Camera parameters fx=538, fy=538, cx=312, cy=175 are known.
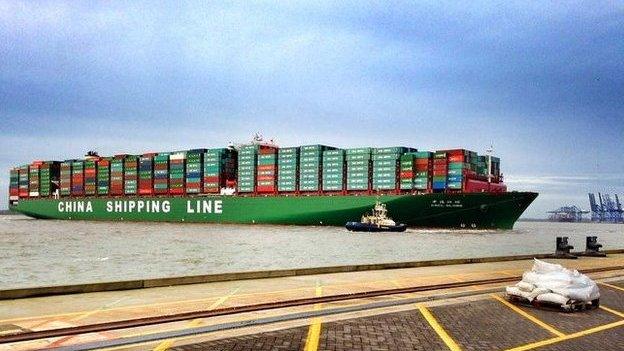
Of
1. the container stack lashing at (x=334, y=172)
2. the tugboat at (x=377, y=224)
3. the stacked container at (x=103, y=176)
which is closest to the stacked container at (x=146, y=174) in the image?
the stacked container at (x=103, y=176)

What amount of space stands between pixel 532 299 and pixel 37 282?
70.3 feet

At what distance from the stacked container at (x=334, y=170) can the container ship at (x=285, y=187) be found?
157 mm

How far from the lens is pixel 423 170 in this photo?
78.2 metres

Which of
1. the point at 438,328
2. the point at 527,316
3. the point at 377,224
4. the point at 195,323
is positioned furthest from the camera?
the point at 377,224

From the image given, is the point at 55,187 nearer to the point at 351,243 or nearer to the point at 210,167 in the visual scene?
the point at 210,167

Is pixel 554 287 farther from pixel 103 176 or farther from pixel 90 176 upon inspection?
pixel 90 176

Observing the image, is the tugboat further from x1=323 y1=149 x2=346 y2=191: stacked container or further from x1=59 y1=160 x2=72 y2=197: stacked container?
x1=59 y1=160 x2=72 y2=197: stacked container

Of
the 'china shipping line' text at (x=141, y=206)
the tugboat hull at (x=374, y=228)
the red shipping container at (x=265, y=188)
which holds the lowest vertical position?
the tugboat hull at (x=374, y=228)

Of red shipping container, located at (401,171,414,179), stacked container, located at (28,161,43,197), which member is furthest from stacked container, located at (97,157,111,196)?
red shipping container, located at (401,171,414,179)

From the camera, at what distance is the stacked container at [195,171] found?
319 ft

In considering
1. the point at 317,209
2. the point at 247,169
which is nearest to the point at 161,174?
the point at 247,169

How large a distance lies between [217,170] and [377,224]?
35548 millimetres

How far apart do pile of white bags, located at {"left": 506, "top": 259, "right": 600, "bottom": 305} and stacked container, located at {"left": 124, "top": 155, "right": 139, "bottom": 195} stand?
101m

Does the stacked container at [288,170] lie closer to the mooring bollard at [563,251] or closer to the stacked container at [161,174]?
the stacked container at [161,174]
